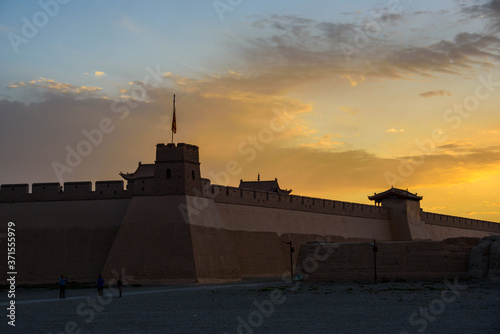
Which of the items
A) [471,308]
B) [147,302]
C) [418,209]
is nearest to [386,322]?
[471,308]

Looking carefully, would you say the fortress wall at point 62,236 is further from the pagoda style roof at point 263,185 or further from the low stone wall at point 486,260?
the pagoda style roof at point 263,185

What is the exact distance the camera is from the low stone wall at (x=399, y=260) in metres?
32.2

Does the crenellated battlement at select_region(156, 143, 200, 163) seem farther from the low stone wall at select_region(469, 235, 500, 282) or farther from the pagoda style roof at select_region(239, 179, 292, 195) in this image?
the pagoda style roof at select_region(239, 179, 292, 195)

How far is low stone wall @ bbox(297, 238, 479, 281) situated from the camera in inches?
1266

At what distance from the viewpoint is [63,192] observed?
4459 cm

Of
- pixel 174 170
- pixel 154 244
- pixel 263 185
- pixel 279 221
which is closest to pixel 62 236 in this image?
pixel 154 244

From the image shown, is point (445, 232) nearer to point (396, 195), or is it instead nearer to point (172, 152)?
point (396, 195)

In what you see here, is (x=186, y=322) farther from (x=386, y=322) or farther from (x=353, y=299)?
(x=353, y=299)

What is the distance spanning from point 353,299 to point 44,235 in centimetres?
2368

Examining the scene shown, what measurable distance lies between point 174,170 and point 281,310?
20805 mm

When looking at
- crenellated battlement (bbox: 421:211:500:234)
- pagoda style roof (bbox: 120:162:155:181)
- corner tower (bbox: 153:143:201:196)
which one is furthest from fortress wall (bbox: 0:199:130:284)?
crenellated battlement (bbox: 421:211:500:234)

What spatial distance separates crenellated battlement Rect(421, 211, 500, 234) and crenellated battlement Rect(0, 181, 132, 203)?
3507 cm

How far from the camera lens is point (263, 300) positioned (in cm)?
2620

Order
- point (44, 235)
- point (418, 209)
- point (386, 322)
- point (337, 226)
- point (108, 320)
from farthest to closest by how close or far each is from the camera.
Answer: point (418, 209) → point (337, 226) → point (44, 235) → point (108, 320) → point (386, 322)
